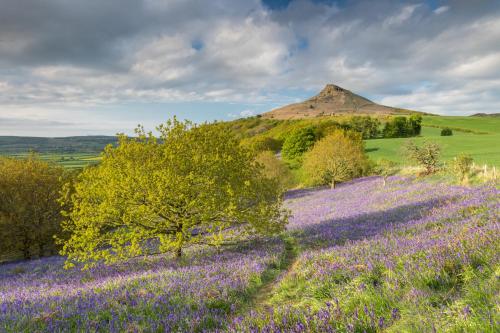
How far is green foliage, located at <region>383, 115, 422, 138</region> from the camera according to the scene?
112500 millimetres

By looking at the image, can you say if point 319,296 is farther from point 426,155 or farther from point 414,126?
point 414,126

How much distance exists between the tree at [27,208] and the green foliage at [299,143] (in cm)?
6745

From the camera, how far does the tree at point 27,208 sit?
71.5ft

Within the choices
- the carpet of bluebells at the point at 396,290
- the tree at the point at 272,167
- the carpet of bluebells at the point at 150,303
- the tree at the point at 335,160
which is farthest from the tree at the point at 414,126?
the carpet of bluebells at the point at 150,303

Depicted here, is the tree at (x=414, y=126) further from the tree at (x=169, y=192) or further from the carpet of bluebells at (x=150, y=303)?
the carpet of bluebells at (x=150, y=303)

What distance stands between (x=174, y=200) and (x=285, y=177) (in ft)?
132

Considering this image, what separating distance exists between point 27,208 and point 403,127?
383ft

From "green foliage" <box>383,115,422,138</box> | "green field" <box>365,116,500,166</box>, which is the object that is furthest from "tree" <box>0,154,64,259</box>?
"green foliage" <box>383,115,422,138</box>

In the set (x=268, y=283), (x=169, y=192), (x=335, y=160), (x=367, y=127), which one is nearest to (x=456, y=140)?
(x=367, y=127)

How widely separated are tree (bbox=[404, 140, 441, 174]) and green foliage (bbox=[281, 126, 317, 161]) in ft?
181

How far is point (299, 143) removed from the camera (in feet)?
287

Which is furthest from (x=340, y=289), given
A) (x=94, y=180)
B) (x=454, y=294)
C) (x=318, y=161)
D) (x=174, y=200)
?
(x=318, y=161)

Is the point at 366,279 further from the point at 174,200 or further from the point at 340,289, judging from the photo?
the point at 174,200

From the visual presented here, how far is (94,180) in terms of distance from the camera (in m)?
12.0
